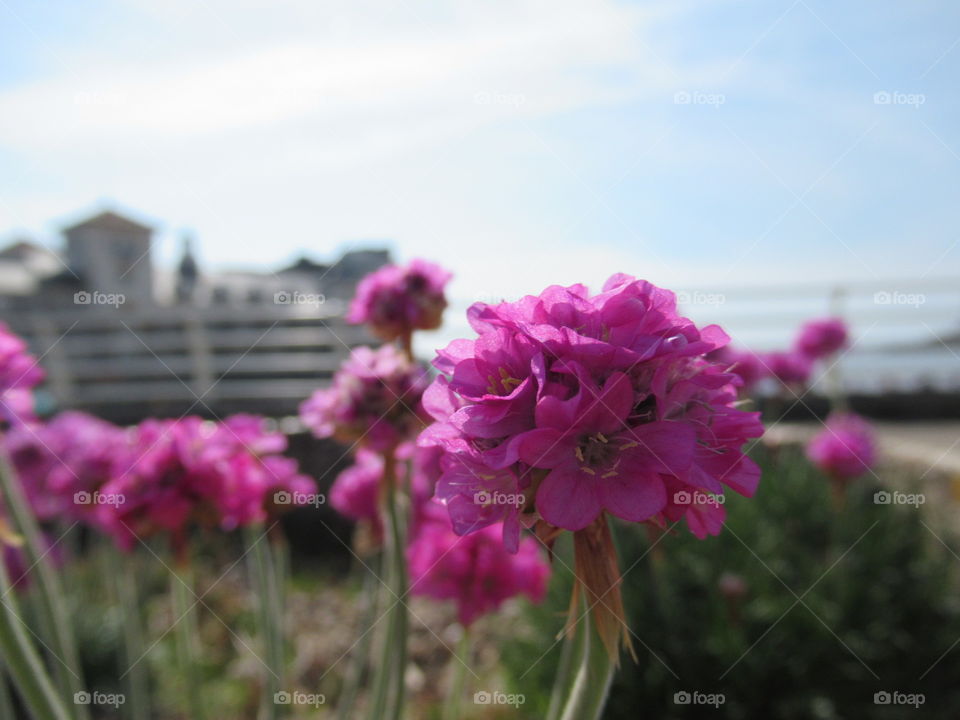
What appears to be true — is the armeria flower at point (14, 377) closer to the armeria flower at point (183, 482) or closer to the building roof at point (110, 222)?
the armeria flower at point (183, 482)

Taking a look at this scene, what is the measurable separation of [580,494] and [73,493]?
2.17 metres

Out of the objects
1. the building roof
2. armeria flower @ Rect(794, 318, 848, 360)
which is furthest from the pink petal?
the building roof

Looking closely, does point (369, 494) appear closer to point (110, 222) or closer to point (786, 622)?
point (786, 622)

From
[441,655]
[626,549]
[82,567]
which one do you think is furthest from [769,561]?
[82,567]

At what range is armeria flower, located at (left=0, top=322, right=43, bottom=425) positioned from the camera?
4.99 feet

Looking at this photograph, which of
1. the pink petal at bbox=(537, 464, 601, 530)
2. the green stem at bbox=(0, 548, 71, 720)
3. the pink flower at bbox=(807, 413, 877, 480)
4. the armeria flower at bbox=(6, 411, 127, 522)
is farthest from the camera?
the pink flower at bbox=(807, 413, 877, 480)

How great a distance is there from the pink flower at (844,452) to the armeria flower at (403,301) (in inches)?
89.7

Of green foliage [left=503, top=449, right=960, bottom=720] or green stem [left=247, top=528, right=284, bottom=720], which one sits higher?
green stem [left=247, top=528, right=284, bottom=720]

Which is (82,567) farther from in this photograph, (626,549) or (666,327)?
(666,327)

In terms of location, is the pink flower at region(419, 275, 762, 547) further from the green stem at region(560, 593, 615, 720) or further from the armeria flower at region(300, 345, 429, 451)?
the armeria flower at region(300, 345, 429, 451)

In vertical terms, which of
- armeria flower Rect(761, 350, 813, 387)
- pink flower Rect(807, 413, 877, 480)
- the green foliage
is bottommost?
the green foliage

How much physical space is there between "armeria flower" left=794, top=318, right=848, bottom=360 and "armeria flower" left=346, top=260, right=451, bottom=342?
3302mm

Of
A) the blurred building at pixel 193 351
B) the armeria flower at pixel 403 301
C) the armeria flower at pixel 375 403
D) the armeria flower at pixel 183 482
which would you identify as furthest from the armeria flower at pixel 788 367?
the blurred building at pixel 193 351

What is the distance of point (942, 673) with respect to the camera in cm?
259
